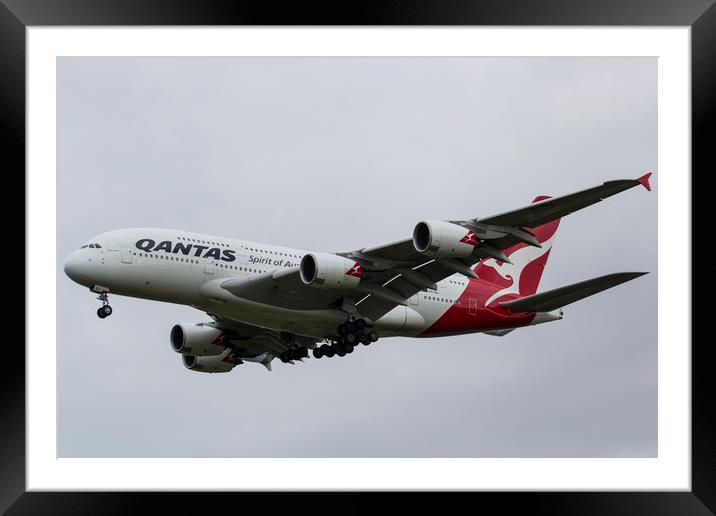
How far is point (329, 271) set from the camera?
2589 cm

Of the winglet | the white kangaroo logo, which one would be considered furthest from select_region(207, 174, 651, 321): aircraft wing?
the white kangaroo logo

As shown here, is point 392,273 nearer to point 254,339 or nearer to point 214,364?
point 254,339

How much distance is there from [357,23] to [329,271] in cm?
831

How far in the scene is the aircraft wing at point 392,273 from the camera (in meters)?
24.3

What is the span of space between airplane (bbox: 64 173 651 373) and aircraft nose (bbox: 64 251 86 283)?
28 mm

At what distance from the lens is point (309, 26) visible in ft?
62.1

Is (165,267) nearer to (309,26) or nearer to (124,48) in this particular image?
(124,48)

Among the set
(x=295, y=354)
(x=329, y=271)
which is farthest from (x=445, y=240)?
(x=295, y=354)

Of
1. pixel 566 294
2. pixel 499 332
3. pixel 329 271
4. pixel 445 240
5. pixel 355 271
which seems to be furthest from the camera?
pixel 499 332

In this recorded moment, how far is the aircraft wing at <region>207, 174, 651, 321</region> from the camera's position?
2433 cm

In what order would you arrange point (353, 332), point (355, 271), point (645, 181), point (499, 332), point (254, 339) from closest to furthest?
point (645, 181) → point (355, 271) → point (353, 332) → point (499, 332) → point (254, 339)

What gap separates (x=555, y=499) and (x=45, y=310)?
9430 millimetres

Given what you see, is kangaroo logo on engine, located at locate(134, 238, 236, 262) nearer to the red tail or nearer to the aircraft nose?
the aircraft nose

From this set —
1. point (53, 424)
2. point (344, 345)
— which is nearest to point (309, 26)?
point (53, 424)
